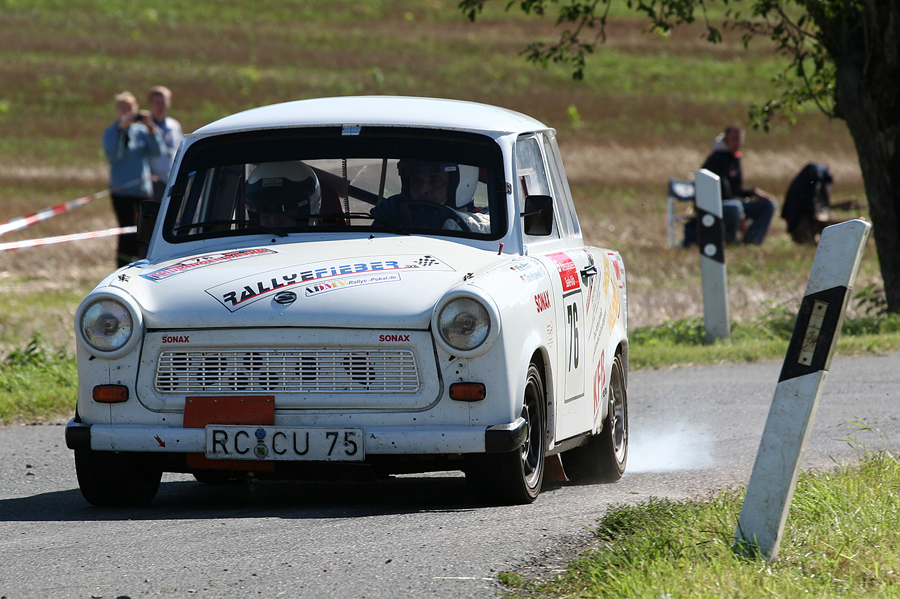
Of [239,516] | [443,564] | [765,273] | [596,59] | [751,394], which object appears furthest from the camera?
[596,59]

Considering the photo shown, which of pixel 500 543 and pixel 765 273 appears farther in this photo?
pixel 765 273

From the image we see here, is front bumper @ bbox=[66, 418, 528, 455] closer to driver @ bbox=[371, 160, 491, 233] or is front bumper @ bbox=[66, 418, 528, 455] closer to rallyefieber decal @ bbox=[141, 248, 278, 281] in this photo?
rallyefieber decal @ bbox=[141, 248, 278, 281]

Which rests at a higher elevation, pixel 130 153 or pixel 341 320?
pixel 341 320

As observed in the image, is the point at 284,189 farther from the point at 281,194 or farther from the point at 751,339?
the point at 751,339

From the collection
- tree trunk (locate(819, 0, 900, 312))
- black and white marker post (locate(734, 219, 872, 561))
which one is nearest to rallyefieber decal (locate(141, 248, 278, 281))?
black and white marker post (locate(734, 219, 872, 561))

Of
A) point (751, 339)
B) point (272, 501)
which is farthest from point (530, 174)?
point (751, 339)

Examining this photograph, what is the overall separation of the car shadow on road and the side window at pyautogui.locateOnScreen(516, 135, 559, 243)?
1350 mm

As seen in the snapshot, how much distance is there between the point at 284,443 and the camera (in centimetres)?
525

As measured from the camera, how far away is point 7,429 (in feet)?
27.0

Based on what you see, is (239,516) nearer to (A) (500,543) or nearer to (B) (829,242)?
(A) (500,543)

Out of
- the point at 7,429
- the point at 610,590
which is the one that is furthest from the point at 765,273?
the point at 610,590

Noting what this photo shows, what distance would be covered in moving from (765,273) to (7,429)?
32.6 feet

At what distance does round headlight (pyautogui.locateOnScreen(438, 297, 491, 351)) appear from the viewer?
5.21 meters

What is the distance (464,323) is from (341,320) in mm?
501
